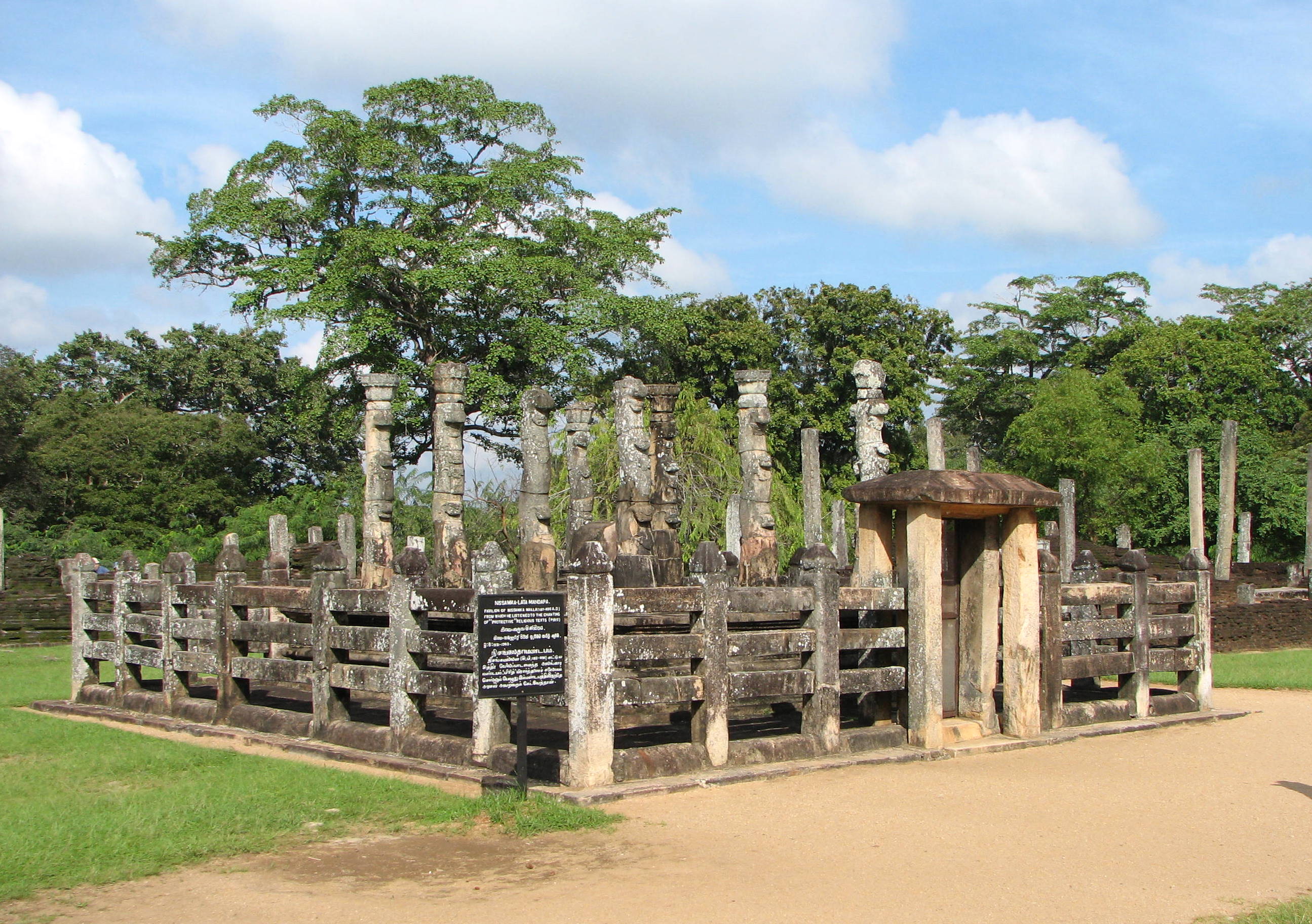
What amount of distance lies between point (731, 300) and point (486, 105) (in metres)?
9.19

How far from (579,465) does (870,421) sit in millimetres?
4535

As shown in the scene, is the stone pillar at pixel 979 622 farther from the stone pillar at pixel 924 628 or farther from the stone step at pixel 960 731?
the stone pillar at pixel 924 628

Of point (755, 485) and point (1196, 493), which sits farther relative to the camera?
point (1196, 493)

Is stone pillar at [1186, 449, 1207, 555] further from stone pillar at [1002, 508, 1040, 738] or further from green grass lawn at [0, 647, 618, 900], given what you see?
green grass lawn at [0, 647, 618, 900]

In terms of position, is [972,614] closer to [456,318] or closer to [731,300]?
[456,318]

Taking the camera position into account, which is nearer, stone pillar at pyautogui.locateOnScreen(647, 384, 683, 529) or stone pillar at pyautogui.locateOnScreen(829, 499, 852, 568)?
stone pillar at pyautogui.locateOnScreen(647, 384, 683, 529)

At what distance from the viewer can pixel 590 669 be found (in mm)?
7957

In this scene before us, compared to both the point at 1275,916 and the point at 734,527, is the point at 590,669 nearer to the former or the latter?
the point at 1275,916

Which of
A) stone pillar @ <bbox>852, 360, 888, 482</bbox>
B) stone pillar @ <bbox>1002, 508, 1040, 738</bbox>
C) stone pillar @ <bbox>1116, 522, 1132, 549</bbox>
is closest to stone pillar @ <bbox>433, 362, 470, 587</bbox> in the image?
stone pillar @ <bbox>852, 360, 888, 482</bbox>

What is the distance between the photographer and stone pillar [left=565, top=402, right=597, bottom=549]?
57.8ft

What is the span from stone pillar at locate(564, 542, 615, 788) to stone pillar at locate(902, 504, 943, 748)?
9.68 feet

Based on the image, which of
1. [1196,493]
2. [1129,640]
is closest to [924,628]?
[1129,640]

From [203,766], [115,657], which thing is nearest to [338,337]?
[115,657]

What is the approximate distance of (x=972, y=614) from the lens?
34.5ft
